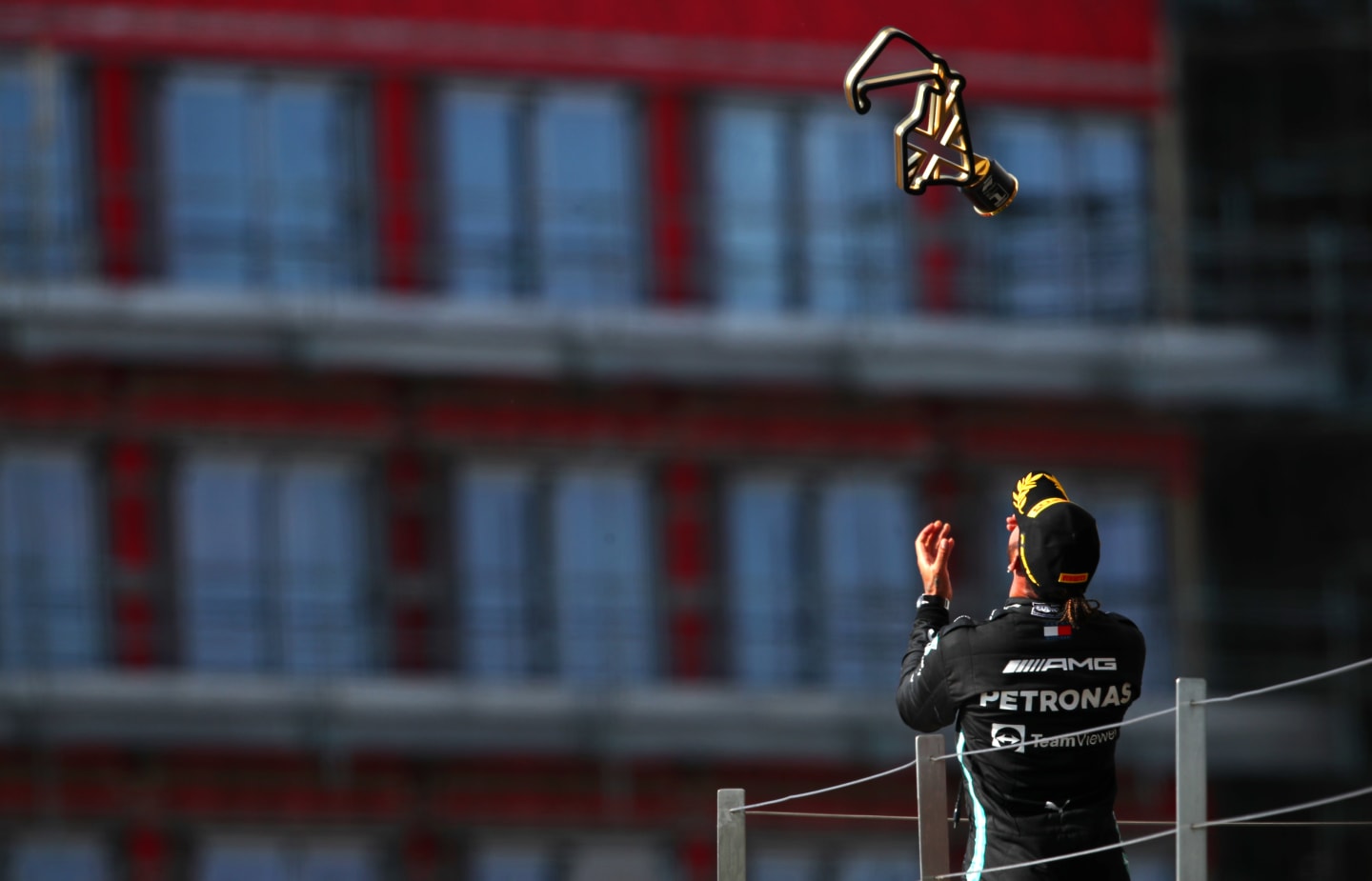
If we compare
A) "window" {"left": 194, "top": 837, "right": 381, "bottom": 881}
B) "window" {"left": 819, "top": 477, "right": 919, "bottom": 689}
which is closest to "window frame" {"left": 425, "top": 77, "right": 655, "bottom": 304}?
"window" {"left": 819, "top": 477, "right": 919, "bottom": 689}

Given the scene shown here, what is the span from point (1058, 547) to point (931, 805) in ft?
3.64

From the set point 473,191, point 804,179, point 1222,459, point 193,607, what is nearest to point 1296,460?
point 1222,459

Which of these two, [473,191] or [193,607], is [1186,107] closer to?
[473,191]

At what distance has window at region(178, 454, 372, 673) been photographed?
21.9 metres

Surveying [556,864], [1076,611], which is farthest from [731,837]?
[556,864]

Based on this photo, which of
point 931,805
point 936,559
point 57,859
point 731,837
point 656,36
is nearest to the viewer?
point 936,559

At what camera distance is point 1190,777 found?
237 inches

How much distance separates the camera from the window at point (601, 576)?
2209cm

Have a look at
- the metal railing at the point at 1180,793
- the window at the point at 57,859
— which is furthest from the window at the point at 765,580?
the metal railing at the point at 1180,793

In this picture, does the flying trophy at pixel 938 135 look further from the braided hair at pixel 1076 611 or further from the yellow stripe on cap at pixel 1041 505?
the braided hair at pixel 1076 611

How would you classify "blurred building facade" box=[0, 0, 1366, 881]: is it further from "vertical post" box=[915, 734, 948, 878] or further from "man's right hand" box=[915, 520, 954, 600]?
"man's right hand" box=[915, 520, 954, 600]

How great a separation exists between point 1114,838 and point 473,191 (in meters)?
17.0

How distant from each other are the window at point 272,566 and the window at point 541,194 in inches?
86.9

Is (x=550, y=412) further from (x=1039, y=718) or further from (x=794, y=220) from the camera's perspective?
(x=1039, y=718)
